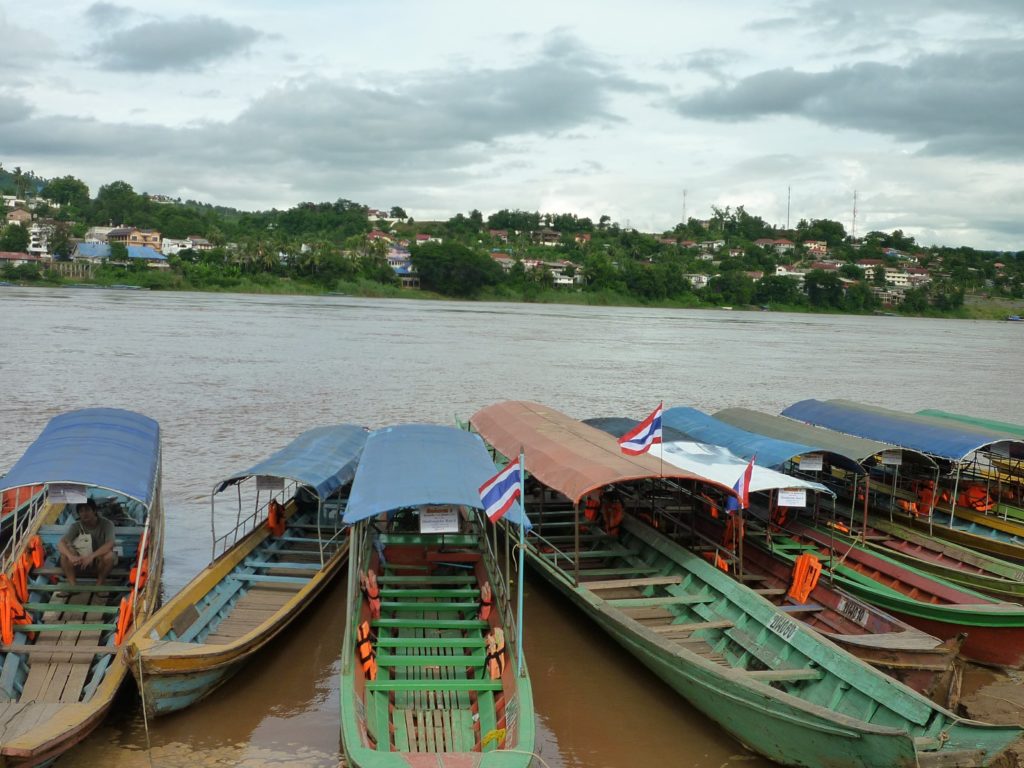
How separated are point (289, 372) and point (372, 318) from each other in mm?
29990

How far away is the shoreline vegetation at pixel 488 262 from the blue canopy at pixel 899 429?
255 feet

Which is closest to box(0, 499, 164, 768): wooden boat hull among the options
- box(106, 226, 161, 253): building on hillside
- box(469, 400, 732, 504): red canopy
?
box(469, 400, 732, 504): red canopy

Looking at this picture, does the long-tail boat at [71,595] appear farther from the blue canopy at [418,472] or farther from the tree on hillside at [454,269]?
the tree on hillside at [454,269]

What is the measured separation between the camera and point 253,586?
10383 mm

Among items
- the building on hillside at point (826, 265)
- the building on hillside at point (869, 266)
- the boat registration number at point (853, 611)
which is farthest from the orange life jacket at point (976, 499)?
the building on hillside at point (826, 265)

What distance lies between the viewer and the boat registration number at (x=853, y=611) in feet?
30.0

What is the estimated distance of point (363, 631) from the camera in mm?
7922

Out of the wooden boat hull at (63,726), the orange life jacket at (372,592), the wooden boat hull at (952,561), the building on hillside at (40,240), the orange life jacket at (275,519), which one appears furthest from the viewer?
the building on hillside at (40,240)

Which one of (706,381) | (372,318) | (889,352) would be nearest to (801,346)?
(889,352)

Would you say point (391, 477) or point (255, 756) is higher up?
point (391, 477)

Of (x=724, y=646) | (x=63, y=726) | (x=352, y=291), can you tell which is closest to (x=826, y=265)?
(x=352, y=291)

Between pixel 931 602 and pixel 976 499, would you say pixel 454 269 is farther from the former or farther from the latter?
pixel 931 602

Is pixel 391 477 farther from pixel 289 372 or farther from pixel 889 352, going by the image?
pixel 889 352

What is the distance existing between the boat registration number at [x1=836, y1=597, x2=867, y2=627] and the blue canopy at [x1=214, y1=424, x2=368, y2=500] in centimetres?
615
